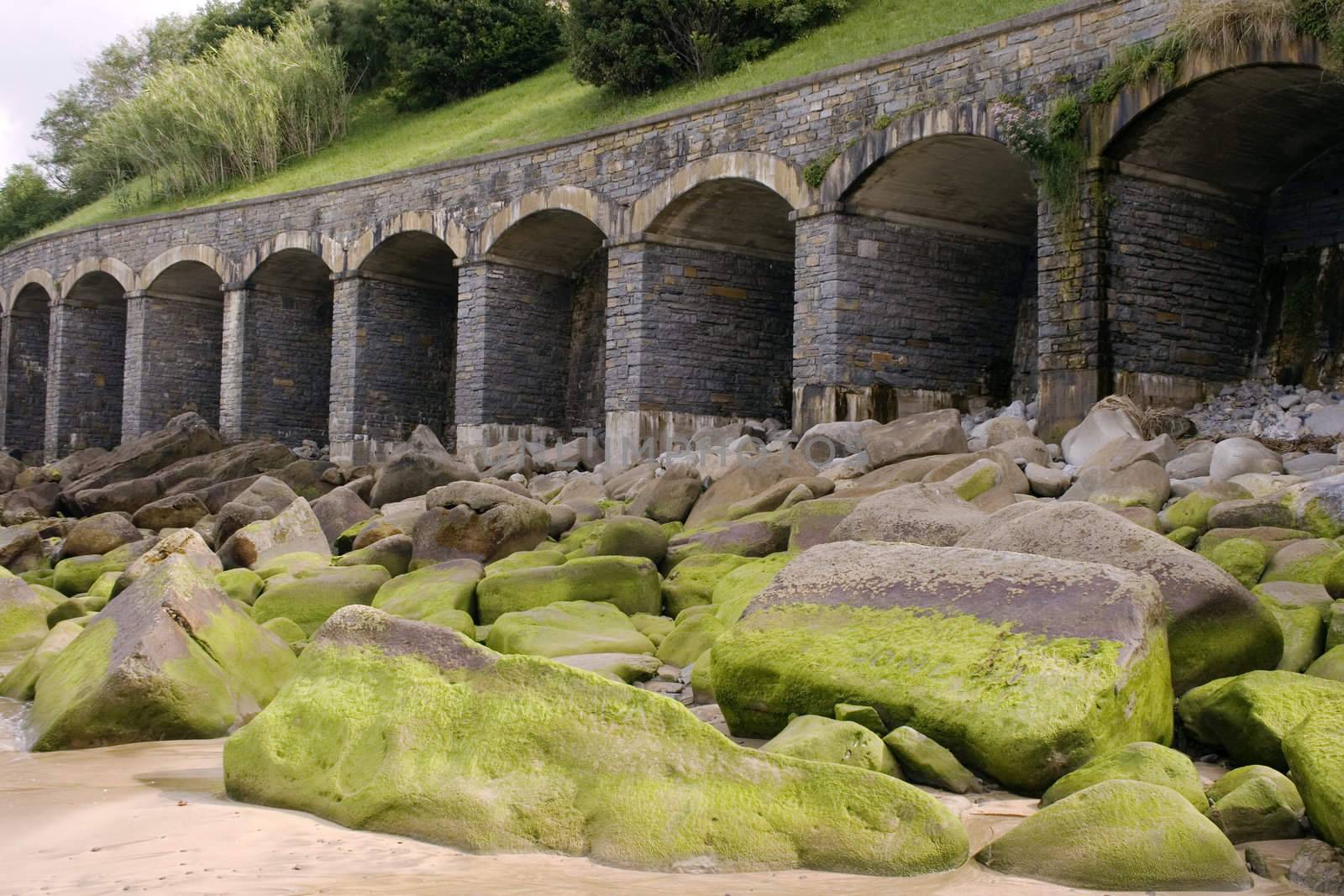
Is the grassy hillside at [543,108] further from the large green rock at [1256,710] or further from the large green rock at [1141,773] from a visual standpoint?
the large green rock at [1141,773]

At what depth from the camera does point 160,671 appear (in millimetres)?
5707

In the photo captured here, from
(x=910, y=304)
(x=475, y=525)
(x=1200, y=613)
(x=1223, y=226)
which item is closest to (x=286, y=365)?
(x=910, y=304)

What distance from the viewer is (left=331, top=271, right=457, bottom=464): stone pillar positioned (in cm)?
1939

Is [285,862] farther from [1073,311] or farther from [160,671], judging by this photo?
[1073,311]

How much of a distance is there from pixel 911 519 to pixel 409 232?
12.8 meters

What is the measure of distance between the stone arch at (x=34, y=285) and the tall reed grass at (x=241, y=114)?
311 centimetres

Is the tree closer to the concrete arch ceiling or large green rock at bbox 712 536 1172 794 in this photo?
the concrete arch ceiling

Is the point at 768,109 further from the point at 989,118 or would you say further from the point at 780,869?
the point at 780,869

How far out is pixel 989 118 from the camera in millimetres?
12320

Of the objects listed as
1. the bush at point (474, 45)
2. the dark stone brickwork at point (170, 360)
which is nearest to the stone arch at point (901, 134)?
the dark stone brickwork at point (170, 360)

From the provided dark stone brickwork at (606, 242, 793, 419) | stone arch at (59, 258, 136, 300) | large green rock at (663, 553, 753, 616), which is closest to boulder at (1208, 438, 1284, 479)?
large green rock at (663, 553, 753, 616)

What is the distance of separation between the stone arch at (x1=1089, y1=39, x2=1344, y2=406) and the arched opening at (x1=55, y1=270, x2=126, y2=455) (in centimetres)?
1888

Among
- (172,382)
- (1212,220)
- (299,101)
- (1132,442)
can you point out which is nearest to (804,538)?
(1132,442)

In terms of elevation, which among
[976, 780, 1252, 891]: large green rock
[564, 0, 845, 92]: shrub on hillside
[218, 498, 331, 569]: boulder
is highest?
[564, 0, 845, 92]: shrub on hillside
